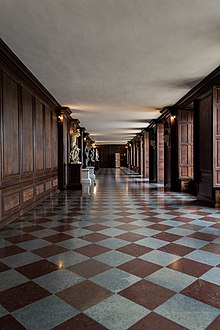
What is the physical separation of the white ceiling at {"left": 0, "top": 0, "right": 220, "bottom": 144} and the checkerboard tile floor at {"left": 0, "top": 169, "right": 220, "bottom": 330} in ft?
10.2

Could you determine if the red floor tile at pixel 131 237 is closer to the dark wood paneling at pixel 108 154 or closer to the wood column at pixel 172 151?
the wood column at pixel 172 151

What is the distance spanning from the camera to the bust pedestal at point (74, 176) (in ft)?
35.4

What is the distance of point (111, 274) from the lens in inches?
106

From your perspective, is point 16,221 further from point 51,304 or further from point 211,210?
point 211,210

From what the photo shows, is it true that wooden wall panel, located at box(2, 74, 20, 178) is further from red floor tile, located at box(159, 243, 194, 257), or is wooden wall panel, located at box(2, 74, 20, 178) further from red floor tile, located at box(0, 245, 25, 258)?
red floor tile, located at box(159, 243, 194, 257)

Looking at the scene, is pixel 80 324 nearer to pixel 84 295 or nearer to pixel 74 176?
pixel 84 295

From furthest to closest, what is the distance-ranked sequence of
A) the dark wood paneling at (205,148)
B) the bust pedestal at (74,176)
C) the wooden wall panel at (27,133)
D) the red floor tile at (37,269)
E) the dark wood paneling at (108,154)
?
the dark wood paneling at (108,154) < the bust pedestal at (74,176) < the dark wood paneling at (205,148) < the wooden wall panel at (27,133) < the red floor tile at (37,269)

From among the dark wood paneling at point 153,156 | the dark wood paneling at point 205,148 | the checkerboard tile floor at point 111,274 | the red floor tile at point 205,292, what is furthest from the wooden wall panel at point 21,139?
the dark wood paneling at point 153,156

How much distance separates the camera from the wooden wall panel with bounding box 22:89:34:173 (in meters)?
5.95

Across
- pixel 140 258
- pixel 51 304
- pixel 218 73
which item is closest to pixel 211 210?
pixel 218 73

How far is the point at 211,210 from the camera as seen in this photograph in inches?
240

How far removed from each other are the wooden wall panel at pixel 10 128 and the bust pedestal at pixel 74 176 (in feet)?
17.4

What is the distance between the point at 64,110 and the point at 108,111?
1.82m

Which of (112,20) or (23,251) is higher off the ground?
(112,20)
